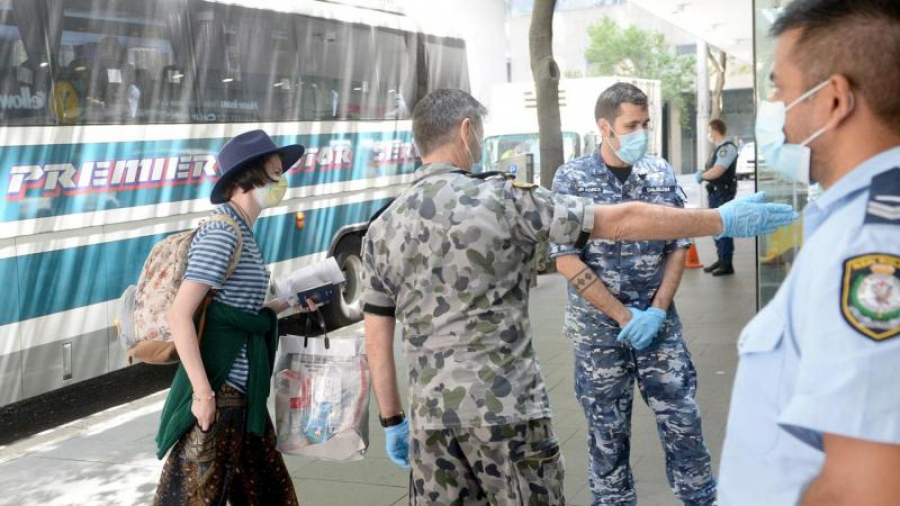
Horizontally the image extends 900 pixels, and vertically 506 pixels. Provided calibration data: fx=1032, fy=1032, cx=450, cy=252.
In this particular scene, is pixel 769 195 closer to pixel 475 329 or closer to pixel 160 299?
pixel 475 329

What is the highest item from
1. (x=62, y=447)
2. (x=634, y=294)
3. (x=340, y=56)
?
(x=340, y=56)

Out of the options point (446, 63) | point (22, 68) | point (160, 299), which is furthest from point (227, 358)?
point (446, 63)

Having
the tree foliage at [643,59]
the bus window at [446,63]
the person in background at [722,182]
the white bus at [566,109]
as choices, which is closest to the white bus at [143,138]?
Answer: the bus window at [446,63]

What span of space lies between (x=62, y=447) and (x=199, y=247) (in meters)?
3.75

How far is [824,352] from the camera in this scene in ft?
4.83

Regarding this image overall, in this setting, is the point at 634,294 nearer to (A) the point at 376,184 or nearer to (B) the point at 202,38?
(B) the point at 202,38

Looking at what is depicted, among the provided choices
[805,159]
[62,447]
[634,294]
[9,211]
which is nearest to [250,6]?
[9,211]

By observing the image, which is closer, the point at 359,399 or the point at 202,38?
the point at 359,399

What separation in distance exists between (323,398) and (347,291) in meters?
7.95

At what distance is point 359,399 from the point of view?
149 inches

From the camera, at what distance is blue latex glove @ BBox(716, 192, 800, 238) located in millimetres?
3256

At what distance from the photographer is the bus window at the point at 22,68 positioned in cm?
730

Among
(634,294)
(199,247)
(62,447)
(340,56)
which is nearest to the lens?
(199,247)

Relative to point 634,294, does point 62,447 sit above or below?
below
